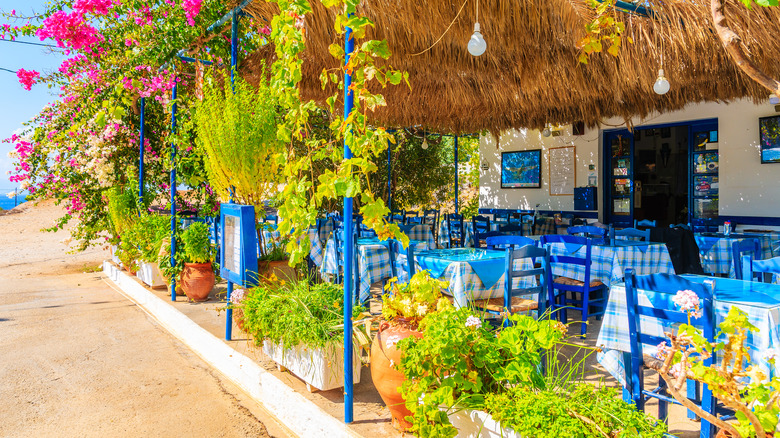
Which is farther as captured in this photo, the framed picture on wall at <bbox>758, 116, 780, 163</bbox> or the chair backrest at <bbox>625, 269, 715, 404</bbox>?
the framed picture on wall at <bbox>758, 116, 780, 163</bbox>

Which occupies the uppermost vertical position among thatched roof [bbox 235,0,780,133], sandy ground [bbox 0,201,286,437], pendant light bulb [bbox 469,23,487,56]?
thatched roof [bbox 235,0,780,133]

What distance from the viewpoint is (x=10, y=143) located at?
785cm

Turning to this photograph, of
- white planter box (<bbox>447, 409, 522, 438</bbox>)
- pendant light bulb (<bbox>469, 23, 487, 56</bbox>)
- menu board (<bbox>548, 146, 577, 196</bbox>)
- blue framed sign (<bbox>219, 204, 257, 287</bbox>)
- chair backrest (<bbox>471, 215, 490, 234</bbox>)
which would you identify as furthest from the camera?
menu board (<bbox>548, 146, 577, 196</bbox>)

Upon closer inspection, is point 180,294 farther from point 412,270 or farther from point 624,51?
point 624,51

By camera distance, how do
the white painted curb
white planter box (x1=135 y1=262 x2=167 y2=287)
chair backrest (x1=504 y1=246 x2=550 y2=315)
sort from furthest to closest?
white planter box (x1=135 y1=262 x2=167 y2=287), chair backrest (x1=504 y1=246 x2=550 y2=315), the white painted curb

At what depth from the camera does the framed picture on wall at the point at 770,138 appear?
656 centimetres

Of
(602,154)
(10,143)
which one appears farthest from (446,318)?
(10,143)

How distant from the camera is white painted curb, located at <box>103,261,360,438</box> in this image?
8.66 ft

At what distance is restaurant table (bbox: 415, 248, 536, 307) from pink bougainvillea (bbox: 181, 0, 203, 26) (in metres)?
3.06

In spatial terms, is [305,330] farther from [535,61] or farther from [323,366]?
[535,61]

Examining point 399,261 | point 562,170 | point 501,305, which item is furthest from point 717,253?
point 562,170

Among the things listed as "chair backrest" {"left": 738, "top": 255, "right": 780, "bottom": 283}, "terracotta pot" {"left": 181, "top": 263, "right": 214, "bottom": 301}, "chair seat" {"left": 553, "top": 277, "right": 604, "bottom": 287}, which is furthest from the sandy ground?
"chair backrest" {"left": 738, "top": 255, "right": 780, "bottom": 283}

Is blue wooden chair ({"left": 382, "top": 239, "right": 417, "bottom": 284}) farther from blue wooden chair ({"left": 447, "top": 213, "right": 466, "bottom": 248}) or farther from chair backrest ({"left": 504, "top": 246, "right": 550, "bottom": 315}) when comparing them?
blue wooden chair ({"left": 447, "top": 213, "right": 466, "bottom": 248})

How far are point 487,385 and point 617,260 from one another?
2413 mm
